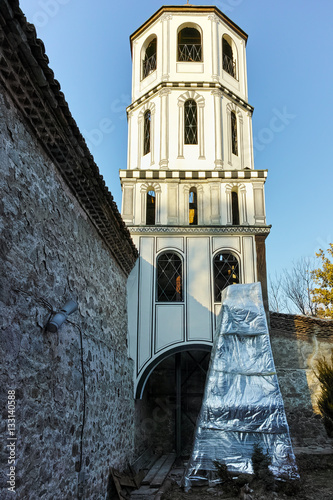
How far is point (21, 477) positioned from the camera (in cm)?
376

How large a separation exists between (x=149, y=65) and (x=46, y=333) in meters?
11.7

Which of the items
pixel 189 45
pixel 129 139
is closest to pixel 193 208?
pixel 129 139

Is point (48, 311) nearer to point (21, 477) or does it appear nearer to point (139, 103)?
point (21, 477)

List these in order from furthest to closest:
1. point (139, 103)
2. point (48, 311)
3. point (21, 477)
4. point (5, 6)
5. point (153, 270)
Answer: point (139, 103), point (153, 270), point (48, 311), point (21, 477), point (5, 6)

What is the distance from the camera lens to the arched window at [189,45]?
13.5 m

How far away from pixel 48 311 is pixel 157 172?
7.90 meters

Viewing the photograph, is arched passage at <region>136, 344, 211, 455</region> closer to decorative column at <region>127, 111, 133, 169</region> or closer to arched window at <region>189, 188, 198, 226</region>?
arched window at <region>189, 188, 198, 226</region>

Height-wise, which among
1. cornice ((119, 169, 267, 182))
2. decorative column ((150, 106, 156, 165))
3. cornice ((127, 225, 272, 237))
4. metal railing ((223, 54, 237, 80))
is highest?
metal railing ((223, 54, 237, 80))

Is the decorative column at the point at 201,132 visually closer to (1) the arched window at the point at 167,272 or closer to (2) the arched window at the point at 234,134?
(2) the arched window at the point at 234,134

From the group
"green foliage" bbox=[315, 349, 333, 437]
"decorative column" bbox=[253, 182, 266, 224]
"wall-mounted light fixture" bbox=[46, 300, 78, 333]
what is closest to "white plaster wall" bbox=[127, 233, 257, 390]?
"decorative column" bbox=[253, 182, 266, 224]

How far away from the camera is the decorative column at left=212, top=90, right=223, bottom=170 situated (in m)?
12.3

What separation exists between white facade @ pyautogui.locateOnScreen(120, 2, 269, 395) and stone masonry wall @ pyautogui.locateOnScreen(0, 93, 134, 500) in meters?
3.55

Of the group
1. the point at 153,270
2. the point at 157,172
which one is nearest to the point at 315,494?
the point at 153,270

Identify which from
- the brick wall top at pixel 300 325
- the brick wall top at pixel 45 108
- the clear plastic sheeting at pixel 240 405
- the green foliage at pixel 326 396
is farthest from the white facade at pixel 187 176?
the brick wall top at pixel 45 108
